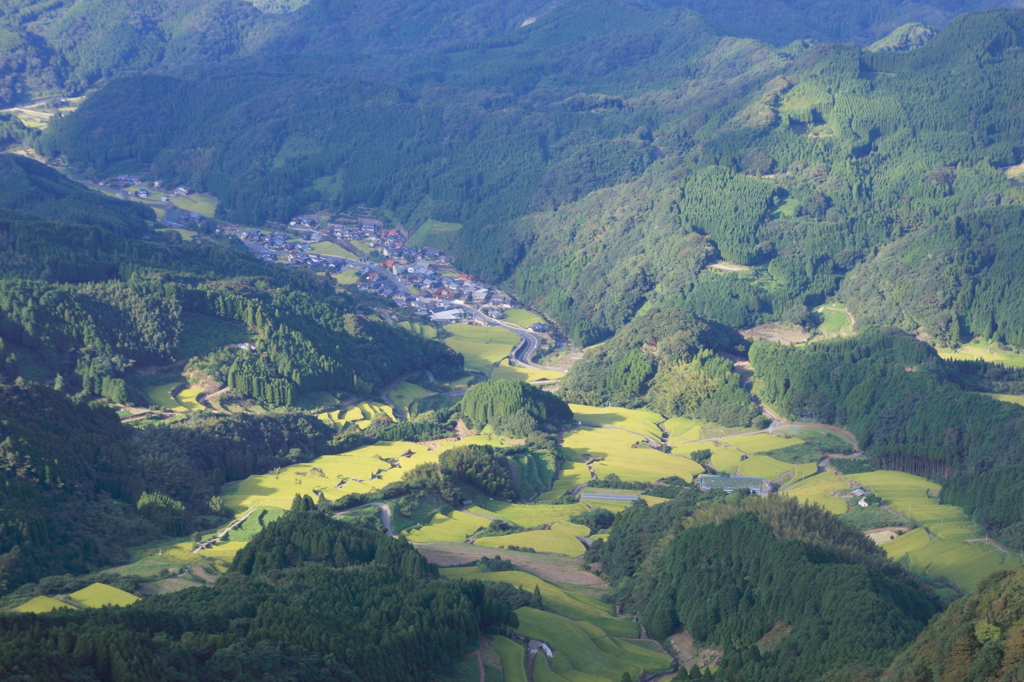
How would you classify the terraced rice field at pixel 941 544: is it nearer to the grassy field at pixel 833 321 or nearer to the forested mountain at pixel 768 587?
the forested mountain at pixel 768 587

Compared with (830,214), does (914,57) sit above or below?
above

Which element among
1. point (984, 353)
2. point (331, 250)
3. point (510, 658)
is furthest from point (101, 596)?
point (331, 250)

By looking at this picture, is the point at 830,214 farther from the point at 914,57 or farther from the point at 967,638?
the point at 967,638

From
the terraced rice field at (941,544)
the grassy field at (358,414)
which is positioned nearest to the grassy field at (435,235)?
the grassy field at (358,414)

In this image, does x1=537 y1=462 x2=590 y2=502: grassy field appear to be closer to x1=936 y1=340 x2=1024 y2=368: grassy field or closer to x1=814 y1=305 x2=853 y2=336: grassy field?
x1=936 y1=340 x2=1024 y2=368: grassy field

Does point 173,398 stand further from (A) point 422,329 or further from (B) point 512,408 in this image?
(A) point 422,329

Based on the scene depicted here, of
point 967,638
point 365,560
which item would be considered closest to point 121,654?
point 365,560
